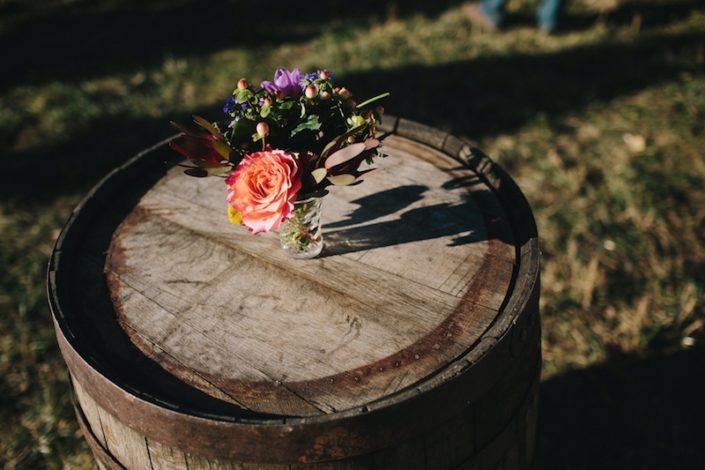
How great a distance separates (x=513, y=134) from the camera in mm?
4086

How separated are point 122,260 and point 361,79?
3221mm

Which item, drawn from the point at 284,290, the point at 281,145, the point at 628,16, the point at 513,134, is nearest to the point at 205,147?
the point at 281,145

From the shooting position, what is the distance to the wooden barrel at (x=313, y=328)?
135 cm

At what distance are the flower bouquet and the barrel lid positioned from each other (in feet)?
0.84

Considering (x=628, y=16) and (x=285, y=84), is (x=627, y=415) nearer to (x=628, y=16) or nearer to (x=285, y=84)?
(x=285, y=84)

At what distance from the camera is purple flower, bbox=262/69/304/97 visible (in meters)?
1.56

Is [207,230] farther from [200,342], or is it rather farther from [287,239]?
[200,342]

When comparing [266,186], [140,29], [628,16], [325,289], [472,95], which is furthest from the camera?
[140,29]

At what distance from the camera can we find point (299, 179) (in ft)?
4.90

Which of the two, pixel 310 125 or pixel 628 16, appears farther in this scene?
pixel 628 16

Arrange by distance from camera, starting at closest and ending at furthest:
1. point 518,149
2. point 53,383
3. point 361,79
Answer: point 53,383 → point 518,149 → point 361,79

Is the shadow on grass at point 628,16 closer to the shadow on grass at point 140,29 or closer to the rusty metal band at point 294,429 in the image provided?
the shadow on grass at point 140,29

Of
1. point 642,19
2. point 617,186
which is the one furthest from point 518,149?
point 642,19

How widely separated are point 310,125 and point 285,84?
0.44ft
